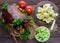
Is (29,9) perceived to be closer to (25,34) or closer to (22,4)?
(22,4)

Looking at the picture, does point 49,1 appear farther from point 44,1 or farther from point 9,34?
point 9,34

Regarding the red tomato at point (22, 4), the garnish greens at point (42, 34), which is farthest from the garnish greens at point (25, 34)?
the red tomato at point (22, 4)

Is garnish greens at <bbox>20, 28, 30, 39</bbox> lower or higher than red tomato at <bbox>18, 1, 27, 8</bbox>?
lower

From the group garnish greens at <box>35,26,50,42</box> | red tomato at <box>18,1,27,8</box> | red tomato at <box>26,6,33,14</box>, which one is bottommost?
garnish greens at <box>35,26,50,42</box>

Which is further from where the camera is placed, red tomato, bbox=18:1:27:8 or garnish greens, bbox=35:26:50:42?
red tomato, bbox=18:1:27:8

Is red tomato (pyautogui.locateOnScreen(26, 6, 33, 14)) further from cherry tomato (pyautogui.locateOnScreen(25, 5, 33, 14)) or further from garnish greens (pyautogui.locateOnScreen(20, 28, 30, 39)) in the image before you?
garnish greens (pyautogui.locateOnScreen(20, 28, 30, 39))

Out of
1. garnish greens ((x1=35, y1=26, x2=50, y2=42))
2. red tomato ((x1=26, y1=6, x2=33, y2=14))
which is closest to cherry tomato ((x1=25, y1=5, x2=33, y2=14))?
red tomato ((x1=26, y1=6, x2=33, y2=14))

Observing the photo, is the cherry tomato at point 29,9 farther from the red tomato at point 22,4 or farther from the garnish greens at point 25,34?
the garnish greens at point 25,34

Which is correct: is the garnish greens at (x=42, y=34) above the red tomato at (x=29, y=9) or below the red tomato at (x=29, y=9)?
below

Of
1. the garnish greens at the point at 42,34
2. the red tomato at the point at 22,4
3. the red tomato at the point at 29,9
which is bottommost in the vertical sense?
the garnish greens at the point at 42,34

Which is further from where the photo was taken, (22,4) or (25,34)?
(22,4)

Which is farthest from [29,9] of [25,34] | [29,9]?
A: [25,34]

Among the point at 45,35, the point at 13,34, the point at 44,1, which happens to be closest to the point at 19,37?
the point at 13,34
